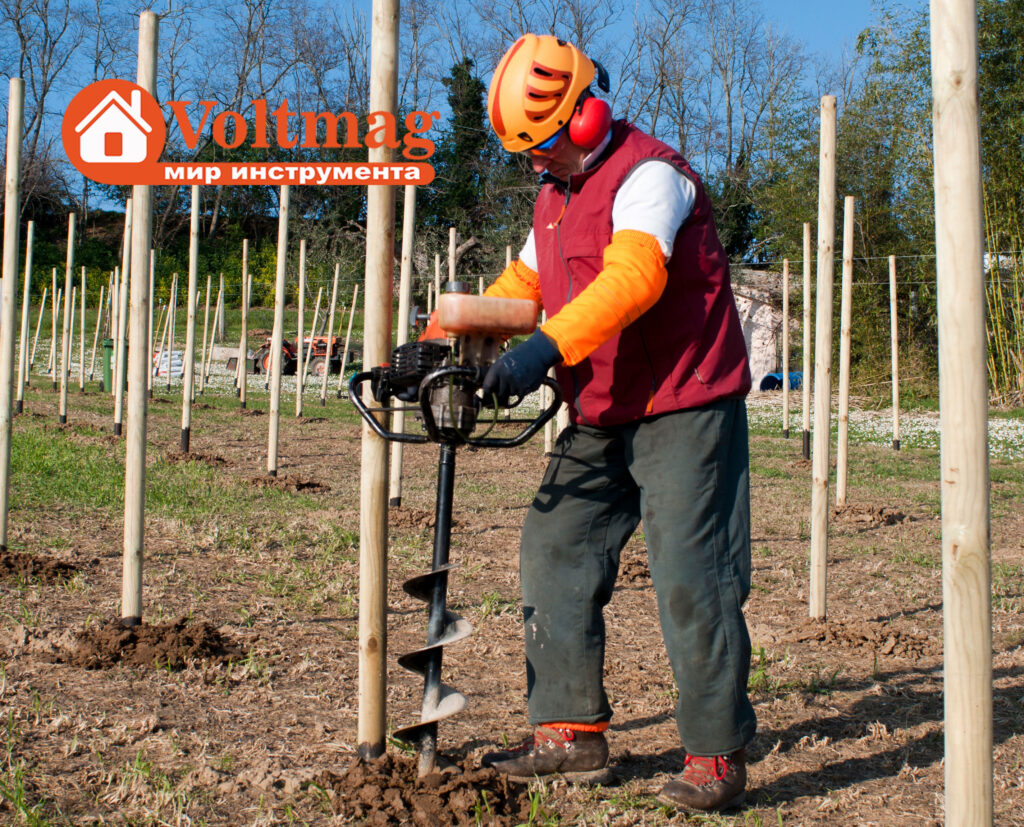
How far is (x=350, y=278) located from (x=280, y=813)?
2920cm

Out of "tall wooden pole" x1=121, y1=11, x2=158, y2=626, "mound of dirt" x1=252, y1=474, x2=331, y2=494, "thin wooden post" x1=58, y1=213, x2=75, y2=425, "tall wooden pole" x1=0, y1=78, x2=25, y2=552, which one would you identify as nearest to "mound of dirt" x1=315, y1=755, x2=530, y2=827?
"tall wooden pole" x1=121, y1=11, x2=158, y2=626

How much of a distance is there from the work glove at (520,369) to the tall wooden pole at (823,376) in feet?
7.82

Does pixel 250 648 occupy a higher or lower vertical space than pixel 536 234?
lower

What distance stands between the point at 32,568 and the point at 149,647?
1380 millimetres

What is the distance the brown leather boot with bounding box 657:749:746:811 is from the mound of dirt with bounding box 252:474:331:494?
217 inches

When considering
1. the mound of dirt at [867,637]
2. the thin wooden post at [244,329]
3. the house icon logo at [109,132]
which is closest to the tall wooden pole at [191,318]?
the thin wooden post at [244,329]

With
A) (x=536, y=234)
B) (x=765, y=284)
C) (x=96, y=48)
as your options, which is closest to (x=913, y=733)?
(x=536, y=234)

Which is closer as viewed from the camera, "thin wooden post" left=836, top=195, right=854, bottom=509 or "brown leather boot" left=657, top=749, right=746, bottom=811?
"brown leather boot" left=657, top=749, right=746, bottom=811

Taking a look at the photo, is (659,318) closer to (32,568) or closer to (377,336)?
(377,336)

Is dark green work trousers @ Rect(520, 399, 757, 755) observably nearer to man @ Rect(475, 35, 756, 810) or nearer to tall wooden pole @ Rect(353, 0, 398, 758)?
man @ Rect(475, 35, 756, 810)

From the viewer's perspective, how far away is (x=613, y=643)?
4.05m

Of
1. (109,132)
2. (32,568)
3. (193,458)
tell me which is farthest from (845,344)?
(193,458)

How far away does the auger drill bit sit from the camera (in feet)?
7.83

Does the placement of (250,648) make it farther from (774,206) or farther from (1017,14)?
(774,206)
